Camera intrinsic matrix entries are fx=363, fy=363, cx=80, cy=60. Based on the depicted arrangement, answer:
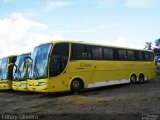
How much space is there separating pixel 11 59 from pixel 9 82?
164 centimetres

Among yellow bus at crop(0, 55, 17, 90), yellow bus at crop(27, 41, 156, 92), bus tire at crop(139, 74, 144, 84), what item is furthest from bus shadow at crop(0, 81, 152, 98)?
bus tire at crop(139, 74, 144, 84)

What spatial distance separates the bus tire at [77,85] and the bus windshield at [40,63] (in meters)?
2.01

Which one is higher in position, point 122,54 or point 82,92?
point 122,54

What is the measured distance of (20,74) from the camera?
71.0ft

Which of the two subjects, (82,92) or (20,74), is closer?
(82,92)

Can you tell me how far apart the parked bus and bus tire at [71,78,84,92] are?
2.83 meters

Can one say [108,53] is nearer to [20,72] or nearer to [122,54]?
[122,54]

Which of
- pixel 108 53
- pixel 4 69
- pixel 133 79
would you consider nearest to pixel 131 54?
pixel 133 79

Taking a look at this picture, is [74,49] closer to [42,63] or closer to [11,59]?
[42,63]

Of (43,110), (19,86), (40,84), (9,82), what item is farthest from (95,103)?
(9,82)

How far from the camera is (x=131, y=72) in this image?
25.4m

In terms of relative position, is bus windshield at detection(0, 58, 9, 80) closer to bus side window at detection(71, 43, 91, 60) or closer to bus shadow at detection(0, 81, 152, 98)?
bus shadow at detection(0, 81, 152, 98)

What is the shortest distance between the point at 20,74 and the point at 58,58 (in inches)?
160

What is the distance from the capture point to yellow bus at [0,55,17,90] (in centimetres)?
2388
